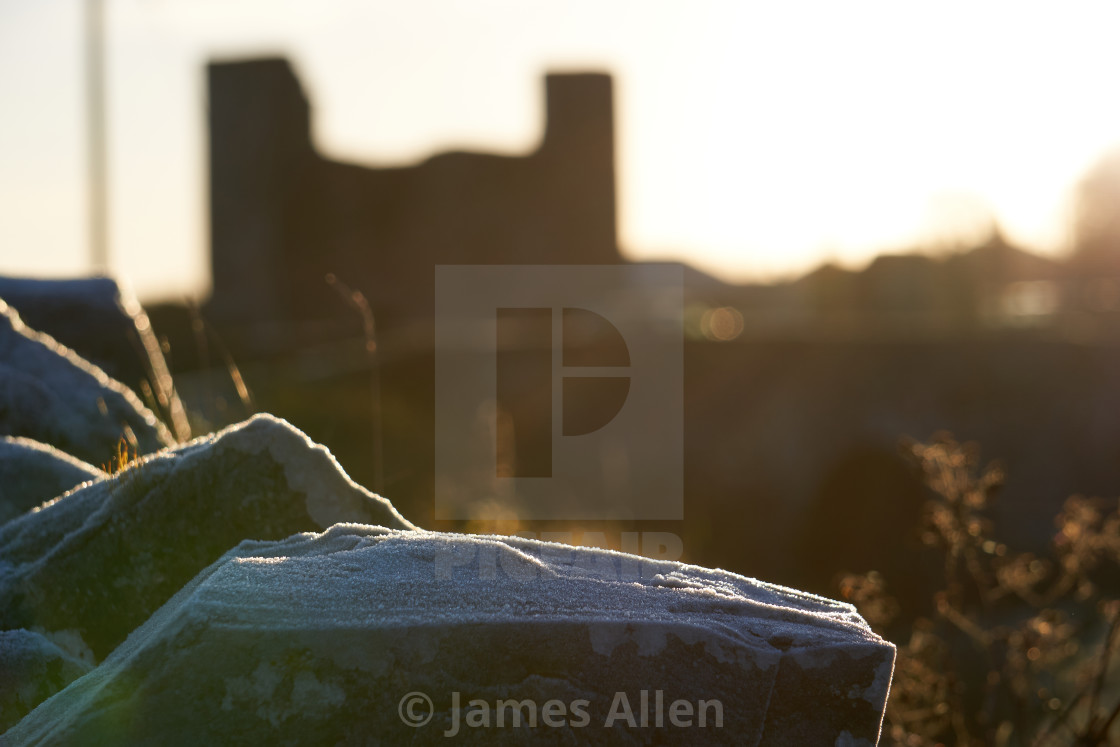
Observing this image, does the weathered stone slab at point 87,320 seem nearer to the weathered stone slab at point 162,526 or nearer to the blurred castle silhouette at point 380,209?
the weathered stone slab at point 162,526

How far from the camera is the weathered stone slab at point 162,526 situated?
1988mm

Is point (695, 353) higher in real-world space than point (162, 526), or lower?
lower

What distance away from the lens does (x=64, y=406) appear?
3.32m

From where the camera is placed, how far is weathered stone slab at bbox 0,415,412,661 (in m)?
1.99

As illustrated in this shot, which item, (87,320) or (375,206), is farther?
(375,206)

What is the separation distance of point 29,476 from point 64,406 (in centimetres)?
75
